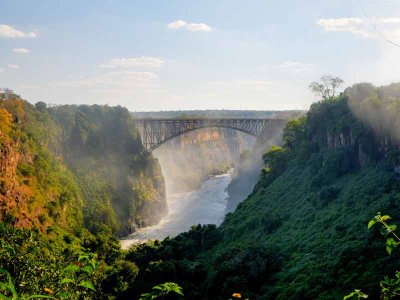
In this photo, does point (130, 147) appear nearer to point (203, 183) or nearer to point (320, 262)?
point (203, 183)

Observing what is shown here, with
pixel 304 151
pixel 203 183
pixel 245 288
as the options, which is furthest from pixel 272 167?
pixel 203 183

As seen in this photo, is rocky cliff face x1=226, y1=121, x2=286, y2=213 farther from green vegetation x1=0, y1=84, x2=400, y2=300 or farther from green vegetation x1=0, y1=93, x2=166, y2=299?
green vegetation x1=0, y1=84, x2=400, y2=300

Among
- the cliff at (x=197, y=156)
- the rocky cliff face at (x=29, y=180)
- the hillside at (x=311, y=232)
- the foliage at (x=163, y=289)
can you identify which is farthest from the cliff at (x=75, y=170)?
the foliage at (x=163, y=289)

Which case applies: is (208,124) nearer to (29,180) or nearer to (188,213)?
(188,213)

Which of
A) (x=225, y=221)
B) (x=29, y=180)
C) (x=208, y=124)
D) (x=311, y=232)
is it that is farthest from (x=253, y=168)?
(x=311, y=232)

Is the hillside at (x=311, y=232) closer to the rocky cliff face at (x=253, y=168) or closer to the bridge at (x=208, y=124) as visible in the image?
the bridge at (x=208, y=124)

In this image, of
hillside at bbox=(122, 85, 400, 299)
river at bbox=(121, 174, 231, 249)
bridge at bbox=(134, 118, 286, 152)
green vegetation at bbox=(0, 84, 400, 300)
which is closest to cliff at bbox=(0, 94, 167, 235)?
green vegetation at bbox=(0, 84, 400, 300)
